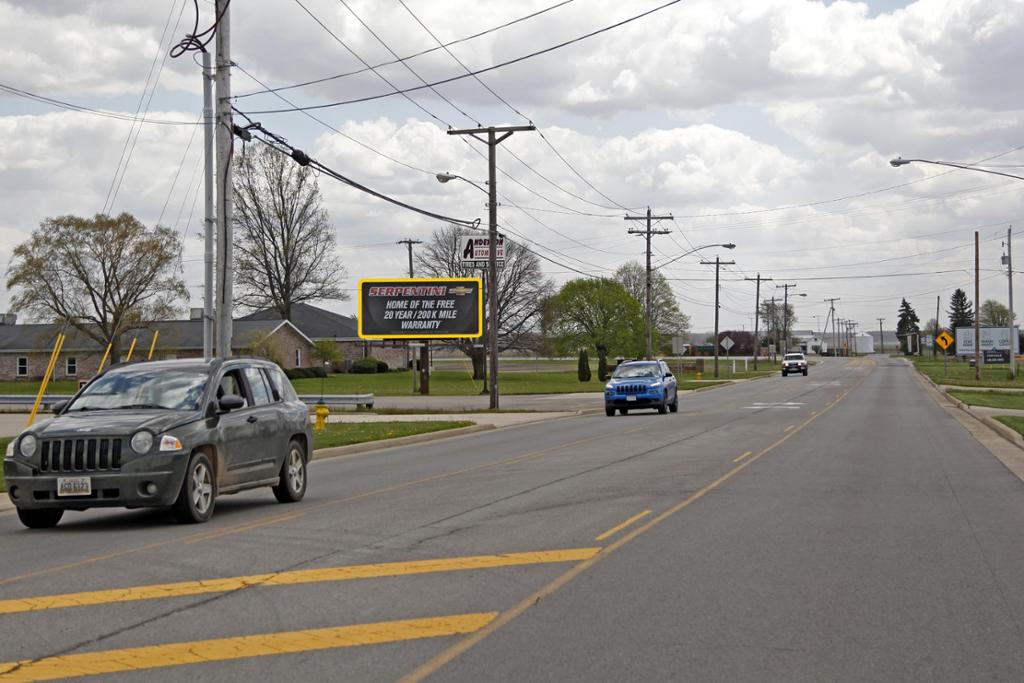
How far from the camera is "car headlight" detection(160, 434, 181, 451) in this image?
11.6m

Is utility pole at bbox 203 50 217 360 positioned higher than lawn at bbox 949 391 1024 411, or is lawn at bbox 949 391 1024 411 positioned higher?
utility pole at bbox 203 50 217 360

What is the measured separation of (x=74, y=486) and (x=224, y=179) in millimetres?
13131

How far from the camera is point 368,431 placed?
28109mm

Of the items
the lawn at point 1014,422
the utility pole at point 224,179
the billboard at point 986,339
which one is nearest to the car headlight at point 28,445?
the utility pole at point 224,179

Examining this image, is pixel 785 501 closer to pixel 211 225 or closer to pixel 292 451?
pixel 292 451

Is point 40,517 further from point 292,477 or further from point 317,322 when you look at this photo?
point 317,322

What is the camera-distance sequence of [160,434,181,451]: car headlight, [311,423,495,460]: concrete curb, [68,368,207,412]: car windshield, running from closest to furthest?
[160,434,181,451]: car headlight < [68,368,207,412]: car windshield < [311,423,495,460]: concrete curb

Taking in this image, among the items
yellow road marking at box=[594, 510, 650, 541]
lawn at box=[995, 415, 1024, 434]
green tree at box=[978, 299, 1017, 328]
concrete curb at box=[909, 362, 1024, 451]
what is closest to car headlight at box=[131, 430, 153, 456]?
yellow road marking at box=[594, 510, 650, 541]

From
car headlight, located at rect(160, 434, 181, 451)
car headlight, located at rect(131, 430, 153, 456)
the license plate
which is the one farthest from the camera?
car headlight, located at rect(160, 434, 181, 451)

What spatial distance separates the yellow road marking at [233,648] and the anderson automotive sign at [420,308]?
2088 inches

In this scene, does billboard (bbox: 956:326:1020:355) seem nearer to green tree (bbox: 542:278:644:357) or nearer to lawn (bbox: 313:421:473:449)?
green tree (bbox: 542:278:644:357)

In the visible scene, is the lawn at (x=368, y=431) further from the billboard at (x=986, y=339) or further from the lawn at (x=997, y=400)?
the billboard at (x=986, y=339)

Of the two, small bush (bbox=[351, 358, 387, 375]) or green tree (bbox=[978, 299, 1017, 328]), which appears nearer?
small bush (bbox=[351, 358, 387, 375])

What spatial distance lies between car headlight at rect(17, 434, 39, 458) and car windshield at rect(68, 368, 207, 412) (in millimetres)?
978
